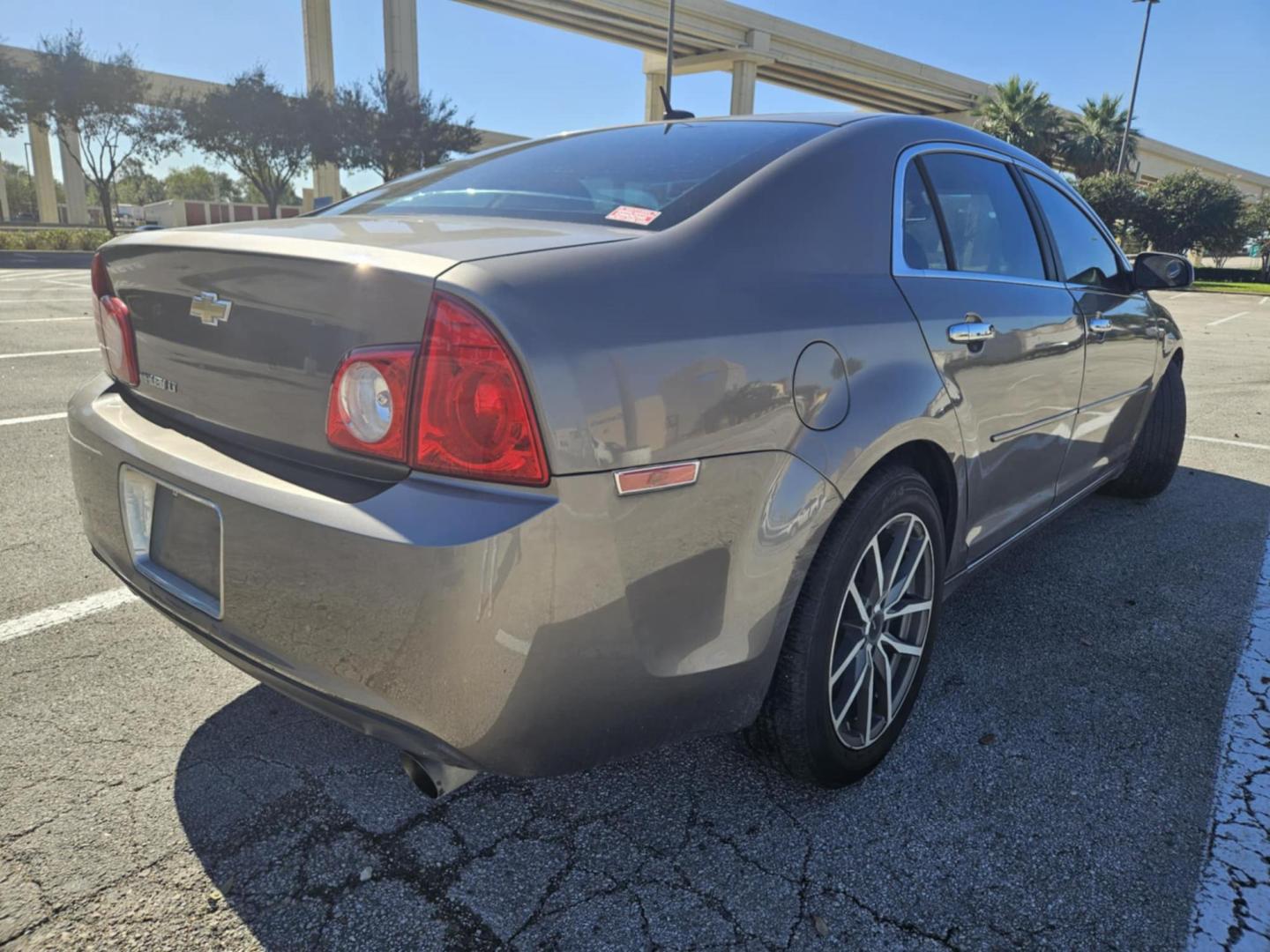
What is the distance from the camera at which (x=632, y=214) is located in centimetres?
192

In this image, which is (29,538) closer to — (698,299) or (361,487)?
(361,487)

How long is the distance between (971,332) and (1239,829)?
4.39ft

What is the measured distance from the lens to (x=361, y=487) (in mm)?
1540

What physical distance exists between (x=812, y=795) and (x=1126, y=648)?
4.85 feet

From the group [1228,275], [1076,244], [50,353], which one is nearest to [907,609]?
[1076,244]

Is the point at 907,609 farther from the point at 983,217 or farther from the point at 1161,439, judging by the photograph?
the point at 1161,439

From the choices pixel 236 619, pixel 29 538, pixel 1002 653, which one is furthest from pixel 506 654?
pixel 29 538

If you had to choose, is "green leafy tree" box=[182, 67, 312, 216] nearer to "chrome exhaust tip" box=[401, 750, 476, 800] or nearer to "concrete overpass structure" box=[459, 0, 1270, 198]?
"concrete overpass structure" box=[459, 0, 1270, 198]

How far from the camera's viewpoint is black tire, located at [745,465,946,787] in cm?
190

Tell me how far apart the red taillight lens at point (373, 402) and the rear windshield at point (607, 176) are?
2.06 ft

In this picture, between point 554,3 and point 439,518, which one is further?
point 554,3

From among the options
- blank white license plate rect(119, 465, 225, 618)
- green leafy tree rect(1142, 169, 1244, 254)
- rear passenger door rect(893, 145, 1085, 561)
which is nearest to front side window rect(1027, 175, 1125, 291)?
rear passenger door rect(893, 145, 1085, 561)

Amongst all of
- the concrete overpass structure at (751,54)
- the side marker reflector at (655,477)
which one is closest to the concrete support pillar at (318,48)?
the concrete overpass structure at (751,54)

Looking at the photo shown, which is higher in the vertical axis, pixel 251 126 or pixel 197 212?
pixel 251 126
